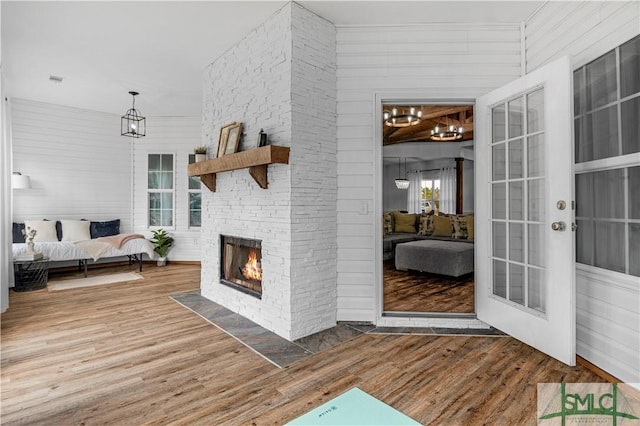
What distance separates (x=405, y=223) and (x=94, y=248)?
570 centimetres

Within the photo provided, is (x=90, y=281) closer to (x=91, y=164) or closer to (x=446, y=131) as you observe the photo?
(x=91, y=164)

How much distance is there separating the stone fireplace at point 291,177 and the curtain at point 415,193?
26.5 ft

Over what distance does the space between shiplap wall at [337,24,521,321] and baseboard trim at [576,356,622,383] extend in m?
1.56

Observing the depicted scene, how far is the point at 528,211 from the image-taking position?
2.77 metres

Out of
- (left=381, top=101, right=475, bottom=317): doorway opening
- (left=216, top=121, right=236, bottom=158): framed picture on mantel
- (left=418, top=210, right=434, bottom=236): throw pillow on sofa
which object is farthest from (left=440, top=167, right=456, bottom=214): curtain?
(left=216, top=121, right=236, bottom=158): framed picture on mantel

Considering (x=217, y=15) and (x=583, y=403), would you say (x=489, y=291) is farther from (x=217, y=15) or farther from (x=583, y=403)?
(x=217, y=15)

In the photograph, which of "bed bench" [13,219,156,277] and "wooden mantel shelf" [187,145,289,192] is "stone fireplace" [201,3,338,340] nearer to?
"wooden mantel shelf" [187,145,289,192]

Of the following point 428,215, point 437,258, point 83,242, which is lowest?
point 437,258

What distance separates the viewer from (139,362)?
254 cm

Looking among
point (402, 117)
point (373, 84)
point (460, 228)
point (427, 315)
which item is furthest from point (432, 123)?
point (427, 315)

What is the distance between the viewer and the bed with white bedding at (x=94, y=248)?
17.5 feet

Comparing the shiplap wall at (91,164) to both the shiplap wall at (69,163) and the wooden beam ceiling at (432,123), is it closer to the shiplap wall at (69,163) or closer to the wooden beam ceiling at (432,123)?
the shiplap wall at (69,163)

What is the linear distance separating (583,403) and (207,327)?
281cm

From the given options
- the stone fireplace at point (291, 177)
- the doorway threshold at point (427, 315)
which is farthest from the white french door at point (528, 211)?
the stone fireplace at point (291, 177)
